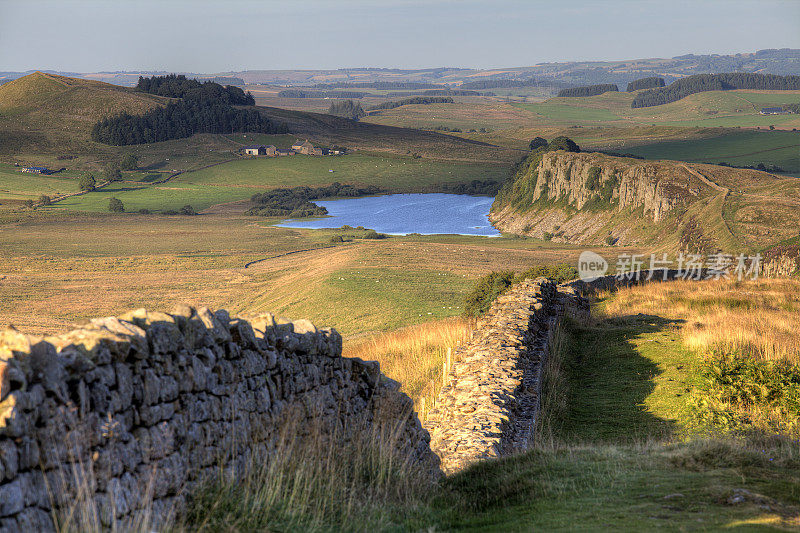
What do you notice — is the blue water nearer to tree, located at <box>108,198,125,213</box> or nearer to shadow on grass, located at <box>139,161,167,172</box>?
tree, located at <box>108,198,125,213</box>

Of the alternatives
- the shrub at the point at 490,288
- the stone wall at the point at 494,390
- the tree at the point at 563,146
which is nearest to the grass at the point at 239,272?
the shrub at the point at 490,288

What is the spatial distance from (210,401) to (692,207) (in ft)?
229

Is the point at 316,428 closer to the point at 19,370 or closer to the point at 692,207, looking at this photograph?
the point at 19,370

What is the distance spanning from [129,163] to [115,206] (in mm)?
41308

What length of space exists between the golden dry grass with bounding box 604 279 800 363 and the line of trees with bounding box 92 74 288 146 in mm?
160573

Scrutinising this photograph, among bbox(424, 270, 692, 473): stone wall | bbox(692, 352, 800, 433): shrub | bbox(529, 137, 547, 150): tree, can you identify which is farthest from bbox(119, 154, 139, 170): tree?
bbox(692, 352, 800, 433): shrub

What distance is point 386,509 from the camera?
6.84 m

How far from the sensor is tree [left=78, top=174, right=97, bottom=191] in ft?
424

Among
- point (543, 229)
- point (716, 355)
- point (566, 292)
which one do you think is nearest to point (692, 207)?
point (543, 229)

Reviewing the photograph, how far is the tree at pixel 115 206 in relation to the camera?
110500 mm

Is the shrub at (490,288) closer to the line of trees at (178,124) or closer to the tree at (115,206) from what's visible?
the tree at (115,206)

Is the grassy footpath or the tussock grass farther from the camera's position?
the grassy footpath

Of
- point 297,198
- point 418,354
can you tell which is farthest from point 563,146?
point 418,354

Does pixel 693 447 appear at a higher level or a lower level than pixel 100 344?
lower
